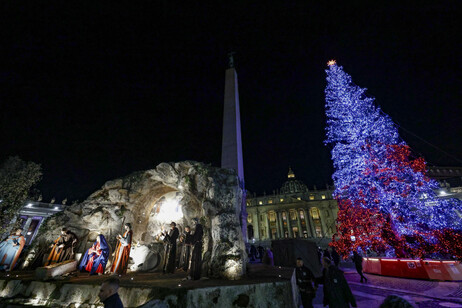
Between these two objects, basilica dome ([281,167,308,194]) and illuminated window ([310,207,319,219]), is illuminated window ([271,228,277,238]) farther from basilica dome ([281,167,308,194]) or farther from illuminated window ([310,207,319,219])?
basilica dome ([281,167,308,194])

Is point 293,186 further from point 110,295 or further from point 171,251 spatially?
point 110,295

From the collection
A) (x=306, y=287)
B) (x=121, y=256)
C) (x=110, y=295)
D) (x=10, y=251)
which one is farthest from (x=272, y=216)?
(x=110, y=295)

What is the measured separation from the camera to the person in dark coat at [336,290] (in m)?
4.32

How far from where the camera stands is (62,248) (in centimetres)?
984

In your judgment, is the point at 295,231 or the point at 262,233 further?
the point at 262,233

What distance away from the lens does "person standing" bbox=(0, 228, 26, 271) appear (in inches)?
377

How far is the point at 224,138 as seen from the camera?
53.9ft

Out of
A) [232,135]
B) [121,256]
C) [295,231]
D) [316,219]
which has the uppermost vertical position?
[316,219]

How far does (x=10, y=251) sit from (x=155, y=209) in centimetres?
704

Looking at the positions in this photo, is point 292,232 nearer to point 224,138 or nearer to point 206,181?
point 224,138

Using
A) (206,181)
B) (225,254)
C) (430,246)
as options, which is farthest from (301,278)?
(430,246)

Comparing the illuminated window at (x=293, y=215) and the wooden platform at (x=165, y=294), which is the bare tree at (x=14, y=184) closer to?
the wooden platform at (x=165, y=294)

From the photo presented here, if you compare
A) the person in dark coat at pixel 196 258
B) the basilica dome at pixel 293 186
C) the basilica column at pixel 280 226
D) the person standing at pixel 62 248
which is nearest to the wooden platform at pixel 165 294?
the person in dark coat at pixel 196 258

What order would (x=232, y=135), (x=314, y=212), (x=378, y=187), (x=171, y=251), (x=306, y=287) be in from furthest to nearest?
→ (x=314, y=212)
(x=232, y=135)
(x=378, y=187)
(x=171, y=251)
(x=306, y=287)
